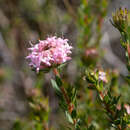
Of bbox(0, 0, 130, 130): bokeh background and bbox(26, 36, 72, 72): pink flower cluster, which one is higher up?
bbox(0, 0, 130, 130): bokeh background

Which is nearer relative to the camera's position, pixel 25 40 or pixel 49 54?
pixel 49 54

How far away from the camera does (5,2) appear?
3076 millimetres

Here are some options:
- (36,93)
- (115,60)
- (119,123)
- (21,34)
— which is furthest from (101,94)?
(21,34)

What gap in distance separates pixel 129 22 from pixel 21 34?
8.18 feet

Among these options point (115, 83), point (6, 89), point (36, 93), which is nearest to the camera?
point (36, 93)

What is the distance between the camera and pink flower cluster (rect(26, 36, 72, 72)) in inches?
36.7

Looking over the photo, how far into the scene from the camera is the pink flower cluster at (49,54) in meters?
0.93

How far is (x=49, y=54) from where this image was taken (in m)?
0.96

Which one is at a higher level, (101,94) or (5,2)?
(5,2)

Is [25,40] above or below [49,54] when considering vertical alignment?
above

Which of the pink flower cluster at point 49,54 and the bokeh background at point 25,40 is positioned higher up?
the bokeh background at point 25,40

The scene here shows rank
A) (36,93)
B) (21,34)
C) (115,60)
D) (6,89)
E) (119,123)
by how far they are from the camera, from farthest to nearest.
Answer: (6,89)
(21,34)
(115,60)
(36,93)
(119,123)

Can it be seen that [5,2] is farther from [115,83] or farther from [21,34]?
[115,83]

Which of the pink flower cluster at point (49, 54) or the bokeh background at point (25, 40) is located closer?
the pink flower cluster at point (49, 54)
